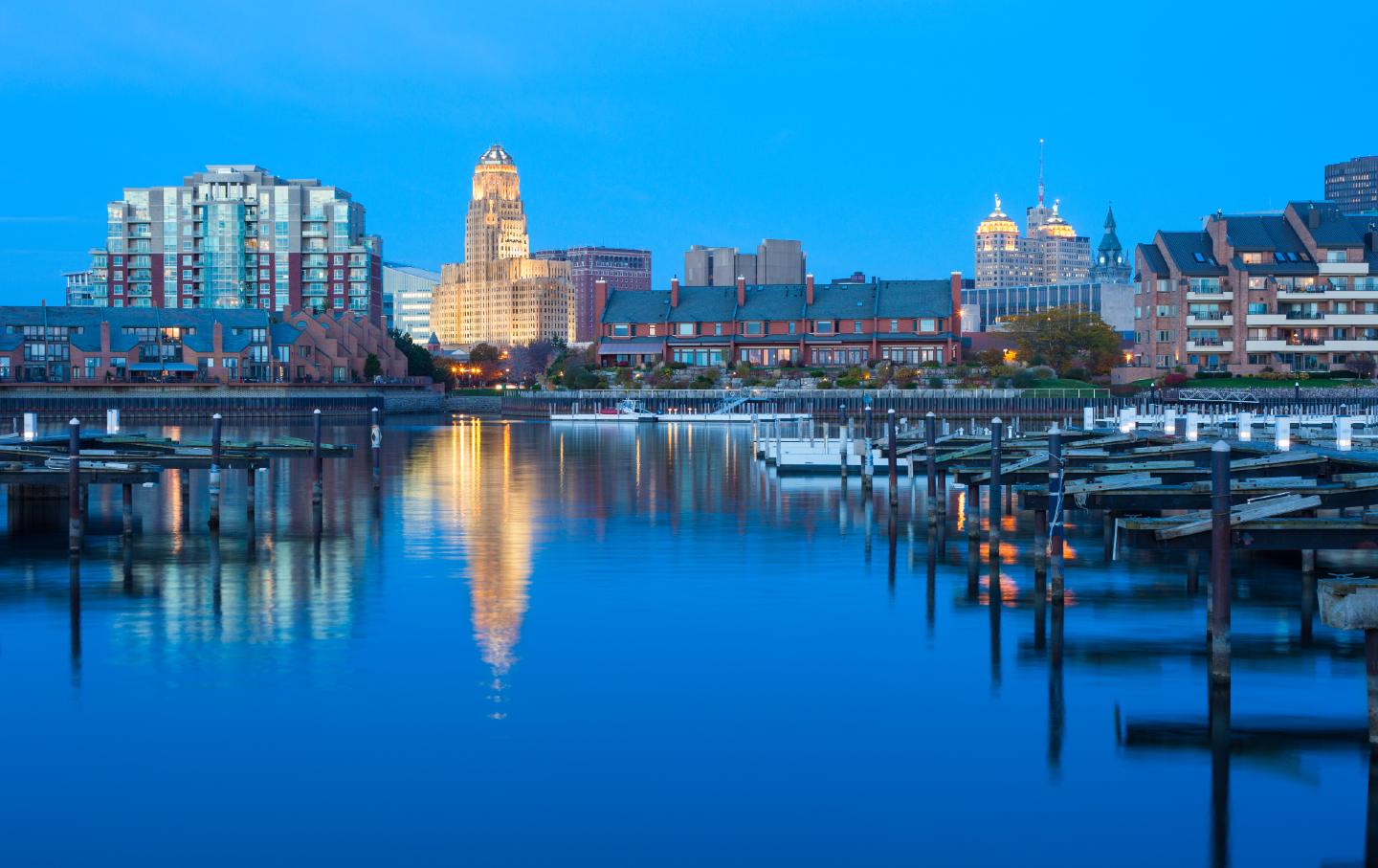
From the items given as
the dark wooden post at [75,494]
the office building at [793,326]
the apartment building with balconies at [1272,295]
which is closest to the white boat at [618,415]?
the office building at [793,326]

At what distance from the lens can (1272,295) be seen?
117938 millimetres

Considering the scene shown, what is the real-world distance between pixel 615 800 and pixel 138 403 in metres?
135

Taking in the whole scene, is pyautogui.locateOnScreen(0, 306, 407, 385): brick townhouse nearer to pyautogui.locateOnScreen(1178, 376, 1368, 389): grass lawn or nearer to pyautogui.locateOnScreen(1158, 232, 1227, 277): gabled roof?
pyautogui.locateOnScreen(1158, 232, 1227, 277): gabled roof

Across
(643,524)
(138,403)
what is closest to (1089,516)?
(643,524)

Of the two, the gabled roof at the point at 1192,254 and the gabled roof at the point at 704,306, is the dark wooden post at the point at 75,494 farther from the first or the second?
the gabled roof at the point at 704,306

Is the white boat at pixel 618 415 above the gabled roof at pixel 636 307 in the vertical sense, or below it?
below

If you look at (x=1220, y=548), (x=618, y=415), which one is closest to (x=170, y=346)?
(x=618, y=415)

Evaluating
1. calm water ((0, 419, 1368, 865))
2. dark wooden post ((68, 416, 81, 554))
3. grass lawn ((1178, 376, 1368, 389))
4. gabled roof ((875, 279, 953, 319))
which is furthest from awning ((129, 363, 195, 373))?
dark wooden post ((68, 416, 81, 554))

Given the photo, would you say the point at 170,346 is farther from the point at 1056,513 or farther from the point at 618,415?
the point at 1056,513

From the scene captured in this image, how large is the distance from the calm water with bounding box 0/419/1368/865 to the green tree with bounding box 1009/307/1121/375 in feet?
340

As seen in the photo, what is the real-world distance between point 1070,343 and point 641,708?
123 meters

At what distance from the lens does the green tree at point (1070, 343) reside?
136 m

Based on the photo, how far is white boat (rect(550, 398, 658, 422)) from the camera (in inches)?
4872

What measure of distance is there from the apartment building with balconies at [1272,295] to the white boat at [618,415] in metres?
43.4
